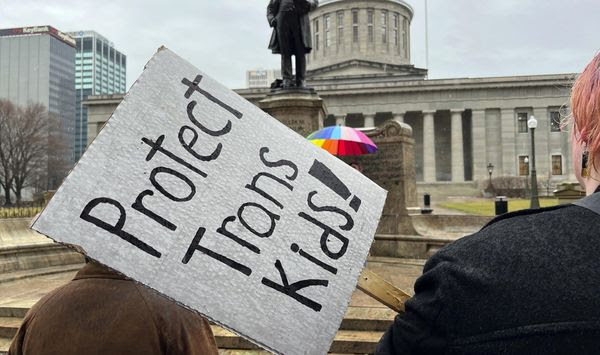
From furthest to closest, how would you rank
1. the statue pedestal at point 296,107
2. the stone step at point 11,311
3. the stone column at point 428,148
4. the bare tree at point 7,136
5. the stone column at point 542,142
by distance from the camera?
the stone column at point 428,148 < the stone column at point 542,142 < the bare tree at point 7,136 < the statue pedestal at point 296,107 < the stone step at point 11,311

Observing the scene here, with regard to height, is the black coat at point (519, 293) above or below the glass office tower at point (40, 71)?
below

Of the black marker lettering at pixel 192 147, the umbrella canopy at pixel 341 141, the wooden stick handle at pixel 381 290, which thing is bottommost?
the wooden stick handle at pixel 381 290

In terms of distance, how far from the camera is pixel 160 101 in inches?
66.6

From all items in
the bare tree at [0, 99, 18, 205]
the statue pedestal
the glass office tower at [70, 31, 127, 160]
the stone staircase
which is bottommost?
the stone staircase

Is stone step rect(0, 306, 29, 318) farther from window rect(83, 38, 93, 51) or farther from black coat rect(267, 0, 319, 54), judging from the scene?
window rect(83, 38, 93, 51)

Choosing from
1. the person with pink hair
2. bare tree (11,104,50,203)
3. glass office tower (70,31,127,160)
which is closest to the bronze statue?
the person with pink hair

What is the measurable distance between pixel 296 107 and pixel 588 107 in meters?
9.79

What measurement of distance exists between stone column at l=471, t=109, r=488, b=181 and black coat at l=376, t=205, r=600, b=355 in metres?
62.8

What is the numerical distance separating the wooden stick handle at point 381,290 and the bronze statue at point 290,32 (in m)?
9.53

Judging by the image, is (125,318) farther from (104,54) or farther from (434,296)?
(104,54)

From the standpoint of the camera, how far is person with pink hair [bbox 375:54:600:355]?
1.12 m

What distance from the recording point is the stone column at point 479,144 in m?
60.6

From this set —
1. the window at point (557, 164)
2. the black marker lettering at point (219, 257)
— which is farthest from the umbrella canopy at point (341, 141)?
the window at point (557, 164)

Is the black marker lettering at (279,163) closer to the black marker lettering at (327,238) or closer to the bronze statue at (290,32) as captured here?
the black marker lettering at (327,238)
